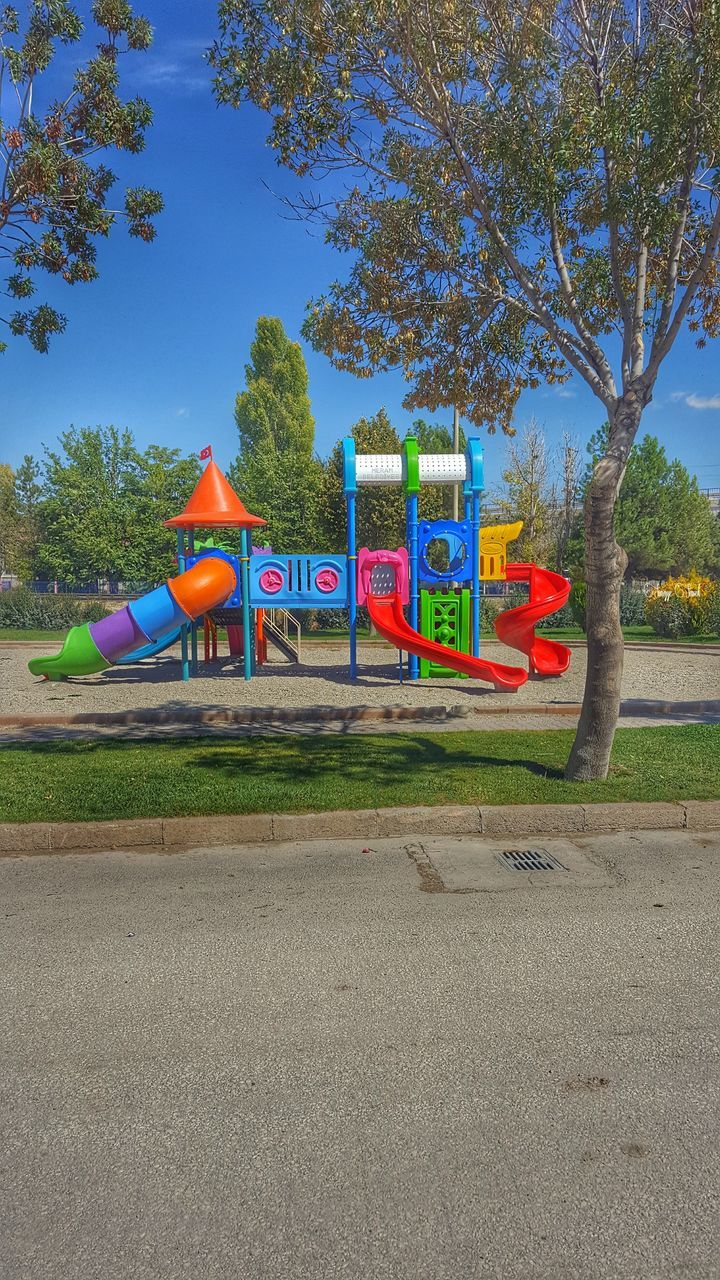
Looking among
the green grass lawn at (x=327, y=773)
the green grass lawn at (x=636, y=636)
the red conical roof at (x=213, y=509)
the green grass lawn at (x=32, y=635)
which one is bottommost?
the green grass lawn at (x=327, y=773)

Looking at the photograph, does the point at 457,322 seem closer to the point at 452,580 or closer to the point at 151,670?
the point at 452,580

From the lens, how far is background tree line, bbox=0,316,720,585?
36.1 meters

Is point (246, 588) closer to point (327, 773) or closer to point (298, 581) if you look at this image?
point (298, 581)

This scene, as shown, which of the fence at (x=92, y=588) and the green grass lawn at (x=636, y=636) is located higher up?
the fence at (x=92, y=588)

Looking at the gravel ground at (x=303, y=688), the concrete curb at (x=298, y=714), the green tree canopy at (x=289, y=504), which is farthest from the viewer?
the green tree canopy at (x=289, y=504)

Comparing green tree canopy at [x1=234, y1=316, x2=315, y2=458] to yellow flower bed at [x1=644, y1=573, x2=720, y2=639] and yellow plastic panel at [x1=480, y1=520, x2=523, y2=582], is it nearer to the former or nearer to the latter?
yellow flower bed at [x1=644, y1=573, x2=720, y2=639]

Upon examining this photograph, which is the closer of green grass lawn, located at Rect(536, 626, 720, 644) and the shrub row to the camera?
green grass lawn, located at Rect(536, 626, 720, 644)

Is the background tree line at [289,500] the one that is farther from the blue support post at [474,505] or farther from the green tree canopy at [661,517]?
the blue support post at [474,505]

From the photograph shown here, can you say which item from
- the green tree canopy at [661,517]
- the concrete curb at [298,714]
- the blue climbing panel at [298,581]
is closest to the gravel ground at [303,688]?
the concrete curb at [298,714]

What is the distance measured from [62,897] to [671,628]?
25329 millimetres

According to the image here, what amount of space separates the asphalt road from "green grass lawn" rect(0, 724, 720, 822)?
4.40 feet

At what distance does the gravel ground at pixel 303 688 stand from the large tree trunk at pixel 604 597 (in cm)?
450

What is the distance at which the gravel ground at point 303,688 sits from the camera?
12766 mm

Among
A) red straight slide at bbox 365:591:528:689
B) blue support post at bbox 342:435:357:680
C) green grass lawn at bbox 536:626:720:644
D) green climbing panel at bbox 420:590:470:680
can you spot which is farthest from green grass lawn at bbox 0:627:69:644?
green grass lawn at bbox 536:626:720:644
